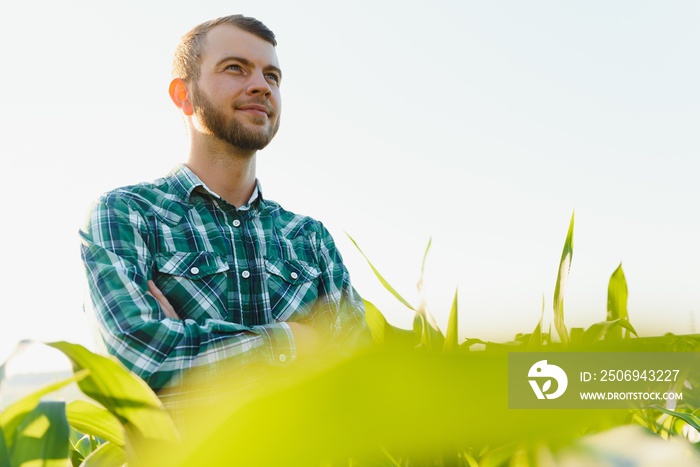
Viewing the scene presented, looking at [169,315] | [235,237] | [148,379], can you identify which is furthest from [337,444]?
[235,237]

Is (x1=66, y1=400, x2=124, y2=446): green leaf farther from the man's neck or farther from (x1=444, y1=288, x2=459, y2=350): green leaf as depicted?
the man's neck

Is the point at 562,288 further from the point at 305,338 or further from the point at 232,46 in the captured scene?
the point at 232,46

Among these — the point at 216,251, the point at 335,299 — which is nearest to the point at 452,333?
the point at 216,251

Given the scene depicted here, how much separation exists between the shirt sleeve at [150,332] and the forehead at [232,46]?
2.35 ft

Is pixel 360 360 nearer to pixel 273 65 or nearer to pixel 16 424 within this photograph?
pixel 16 424

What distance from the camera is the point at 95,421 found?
1.12 feet

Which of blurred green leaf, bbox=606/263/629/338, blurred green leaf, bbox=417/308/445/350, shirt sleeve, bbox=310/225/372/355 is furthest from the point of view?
shirt sleeve, bbox=310/225/372/355

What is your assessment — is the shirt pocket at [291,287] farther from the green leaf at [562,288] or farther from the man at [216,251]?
the green leaf at [562,288]

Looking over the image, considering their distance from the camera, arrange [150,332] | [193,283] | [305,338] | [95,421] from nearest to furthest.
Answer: [95,421] → [150,332] → [305,338] → [193,283]

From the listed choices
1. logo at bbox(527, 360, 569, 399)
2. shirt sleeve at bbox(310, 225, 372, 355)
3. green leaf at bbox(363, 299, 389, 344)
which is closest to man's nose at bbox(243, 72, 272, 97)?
shirt sleeve at bbox(310, 225, 372, 355)

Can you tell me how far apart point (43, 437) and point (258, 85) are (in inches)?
60.8

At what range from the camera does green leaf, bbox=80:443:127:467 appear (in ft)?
1.30

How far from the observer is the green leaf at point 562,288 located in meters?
0.35

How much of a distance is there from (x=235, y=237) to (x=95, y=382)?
141 centimetres
